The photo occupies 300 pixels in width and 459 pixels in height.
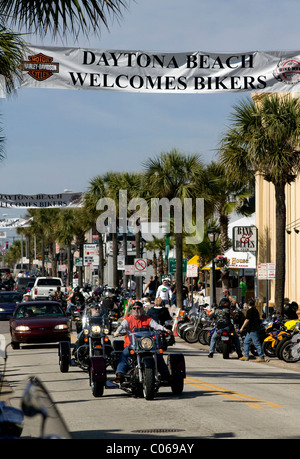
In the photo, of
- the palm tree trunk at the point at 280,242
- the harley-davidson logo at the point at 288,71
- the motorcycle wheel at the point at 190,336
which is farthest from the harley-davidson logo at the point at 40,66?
the motorcycle wheel at the point at 190,336

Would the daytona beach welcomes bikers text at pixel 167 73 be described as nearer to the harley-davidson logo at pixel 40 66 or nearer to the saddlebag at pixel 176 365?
the harley-davidson logo at pixel 40 66

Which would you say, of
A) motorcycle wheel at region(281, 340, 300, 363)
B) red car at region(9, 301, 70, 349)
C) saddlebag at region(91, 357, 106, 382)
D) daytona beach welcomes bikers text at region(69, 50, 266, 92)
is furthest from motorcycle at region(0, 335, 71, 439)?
red car at region(9, 301, 70, 349)

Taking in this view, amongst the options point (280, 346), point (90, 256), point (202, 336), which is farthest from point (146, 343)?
point (90, 256)

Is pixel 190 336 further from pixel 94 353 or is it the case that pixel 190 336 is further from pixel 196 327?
pixel 94 353

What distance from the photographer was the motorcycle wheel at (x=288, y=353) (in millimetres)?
21047

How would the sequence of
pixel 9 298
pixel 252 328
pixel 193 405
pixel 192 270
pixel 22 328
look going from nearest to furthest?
pixel 193 405 < pixel 252 328 < pixel 22 328 < pixel 192 270 < pixel 9 298

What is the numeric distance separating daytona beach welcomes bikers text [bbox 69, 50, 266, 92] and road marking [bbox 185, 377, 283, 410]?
6.01 meters

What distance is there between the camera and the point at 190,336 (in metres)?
27.8

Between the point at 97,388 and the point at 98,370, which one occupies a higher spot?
the point at 98,370

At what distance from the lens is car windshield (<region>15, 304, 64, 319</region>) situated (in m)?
24.8

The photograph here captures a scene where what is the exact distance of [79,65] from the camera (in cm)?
1650

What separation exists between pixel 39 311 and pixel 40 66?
10564mm

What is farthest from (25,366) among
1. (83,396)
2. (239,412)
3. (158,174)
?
(158,174)

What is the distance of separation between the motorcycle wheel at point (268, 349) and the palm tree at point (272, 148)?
3952mm
